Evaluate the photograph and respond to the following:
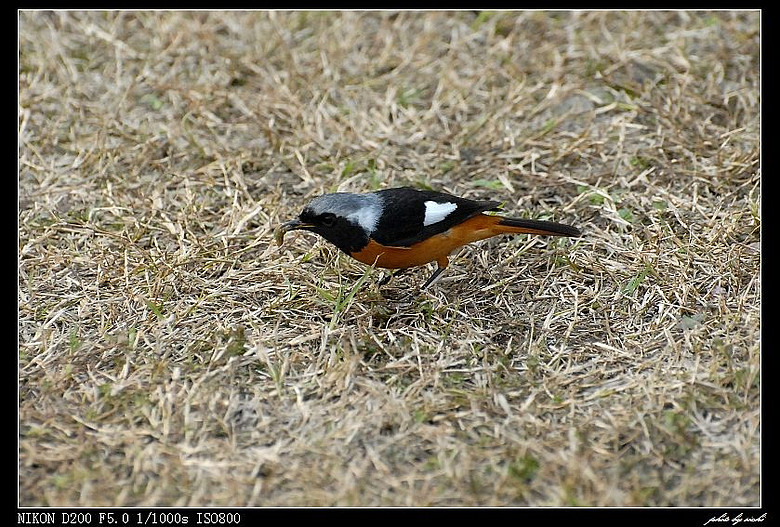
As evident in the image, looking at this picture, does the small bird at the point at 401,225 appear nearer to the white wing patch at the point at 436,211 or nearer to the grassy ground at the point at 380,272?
the white wing patch at the point at 436,211

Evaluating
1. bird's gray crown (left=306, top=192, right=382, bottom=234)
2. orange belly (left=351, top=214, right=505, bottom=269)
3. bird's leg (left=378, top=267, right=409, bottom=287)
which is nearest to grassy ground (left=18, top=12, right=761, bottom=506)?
bird's leg (left=378, top=267, right=409, bottom=287)

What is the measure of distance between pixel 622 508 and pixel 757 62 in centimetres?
488

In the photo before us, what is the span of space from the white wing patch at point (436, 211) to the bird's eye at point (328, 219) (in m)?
0.54

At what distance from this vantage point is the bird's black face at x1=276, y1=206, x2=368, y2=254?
4.84 m

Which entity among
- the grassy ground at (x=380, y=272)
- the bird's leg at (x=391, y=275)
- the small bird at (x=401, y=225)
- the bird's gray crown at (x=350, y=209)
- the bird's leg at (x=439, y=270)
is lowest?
the bird's leg at (x=391, y=275)

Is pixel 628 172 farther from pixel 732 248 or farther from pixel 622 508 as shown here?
pixel 622 508

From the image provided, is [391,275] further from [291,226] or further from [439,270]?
[291,226]

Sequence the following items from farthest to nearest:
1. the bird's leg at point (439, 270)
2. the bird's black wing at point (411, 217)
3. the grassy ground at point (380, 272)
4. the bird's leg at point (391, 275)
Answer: the bird's leg at point (391, 275), the bird's leg at point (439, 270), the bird's black wing at point (411, 217), the grassy ground at point (380, 272)

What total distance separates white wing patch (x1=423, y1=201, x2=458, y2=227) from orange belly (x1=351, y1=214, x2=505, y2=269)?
0.10m

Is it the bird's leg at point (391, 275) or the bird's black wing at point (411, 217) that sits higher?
the bird's black wing at point (411, 217)

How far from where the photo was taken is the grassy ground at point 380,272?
148 inches

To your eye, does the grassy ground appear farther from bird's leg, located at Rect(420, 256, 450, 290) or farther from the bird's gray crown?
the bird's gray crown

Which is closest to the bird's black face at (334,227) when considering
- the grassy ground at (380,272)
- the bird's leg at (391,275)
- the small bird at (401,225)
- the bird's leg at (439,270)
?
the small bird at (401,225)

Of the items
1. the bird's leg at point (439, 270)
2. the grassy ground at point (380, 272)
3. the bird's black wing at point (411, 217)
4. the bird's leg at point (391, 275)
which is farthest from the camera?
the bird's leg at point (391, 275)
